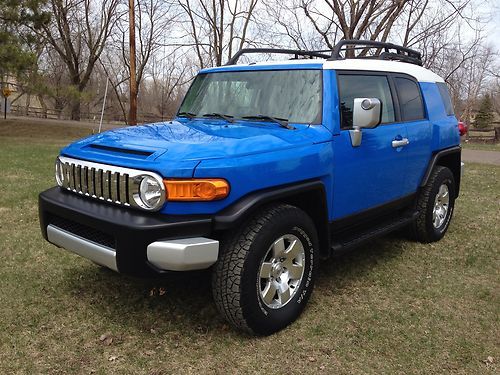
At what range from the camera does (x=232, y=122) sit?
3.86 meters

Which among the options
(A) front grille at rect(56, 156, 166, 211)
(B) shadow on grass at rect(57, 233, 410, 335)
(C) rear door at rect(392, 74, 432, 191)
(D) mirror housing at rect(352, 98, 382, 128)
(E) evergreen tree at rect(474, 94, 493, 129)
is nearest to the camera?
(A) front grille at rect(56, 156, 166, 211)

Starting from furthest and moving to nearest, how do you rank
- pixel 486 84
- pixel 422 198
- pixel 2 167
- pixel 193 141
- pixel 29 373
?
pixel 486 84
pixel 2 167
pixel 422 198
pixel 193 141
pixel 29 373

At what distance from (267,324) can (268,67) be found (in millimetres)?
2171

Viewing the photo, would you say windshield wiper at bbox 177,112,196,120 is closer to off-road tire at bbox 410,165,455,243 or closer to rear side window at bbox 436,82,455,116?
off-road tire at bbox 410,165,455,243

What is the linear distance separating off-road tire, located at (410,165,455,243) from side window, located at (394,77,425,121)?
757mm

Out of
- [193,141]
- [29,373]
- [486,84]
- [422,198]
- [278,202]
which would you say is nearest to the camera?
[29,373]

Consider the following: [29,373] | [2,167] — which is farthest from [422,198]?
[2,167]

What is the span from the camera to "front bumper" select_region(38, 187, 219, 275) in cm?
274

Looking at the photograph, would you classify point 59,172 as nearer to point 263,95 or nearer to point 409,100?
point 263,95

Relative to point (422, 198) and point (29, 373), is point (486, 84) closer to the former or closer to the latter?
point (422, 198)

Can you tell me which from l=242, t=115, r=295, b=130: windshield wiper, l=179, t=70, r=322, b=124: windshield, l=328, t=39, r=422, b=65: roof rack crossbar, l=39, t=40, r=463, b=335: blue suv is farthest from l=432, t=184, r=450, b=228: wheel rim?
l=242, t=115, r=295, b=130: windshield wiper

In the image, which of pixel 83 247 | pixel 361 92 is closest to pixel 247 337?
pixel 83 247

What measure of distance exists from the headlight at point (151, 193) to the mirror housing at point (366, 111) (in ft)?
5.34

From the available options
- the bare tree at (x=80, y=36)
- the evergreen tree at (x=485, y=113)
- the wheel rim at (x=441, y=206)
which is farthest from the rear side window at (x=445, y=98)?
the evergreen tree at (x=485, y=113)
